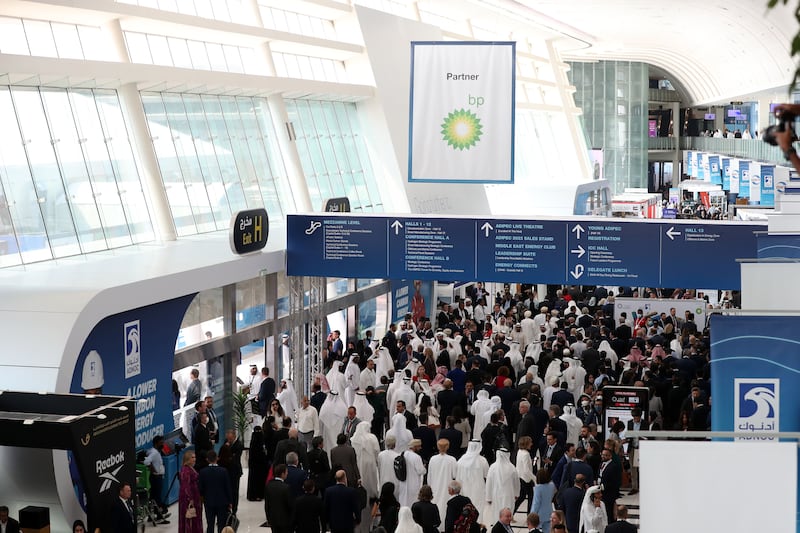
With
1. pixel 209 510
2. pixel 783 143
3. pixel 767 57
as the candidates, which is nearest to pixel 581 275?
pixel 209 510

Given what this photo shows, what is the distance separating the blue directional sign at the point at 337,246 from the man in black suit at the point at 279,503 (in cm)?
620

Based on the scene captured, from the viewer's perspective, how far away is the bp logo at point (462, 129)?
52.2 ft

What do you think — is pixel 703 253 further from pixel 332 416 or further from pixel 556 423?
pixel 332 416

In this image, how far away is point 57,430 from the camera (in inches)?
382

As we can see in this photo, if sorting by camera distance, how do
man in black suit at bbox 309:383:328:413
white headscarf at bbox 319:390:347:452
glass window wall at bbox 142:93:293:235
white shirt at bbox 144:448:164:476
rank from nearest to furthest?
white shirt at bbox 144:448:164:476 < white headscarf at bbox 319:390:347:452 < man in black suit at bbox 309:383:328:413 < glass window wall at bbox 142:93:293:235

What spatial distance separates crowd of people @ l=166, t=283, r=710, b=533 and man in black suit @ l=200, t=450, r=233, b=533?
8cm

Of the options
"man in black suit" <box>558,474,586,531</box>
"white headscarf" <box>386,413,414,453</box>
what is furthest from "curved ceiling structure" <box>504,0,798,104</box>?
"man in black suit" <box>558,474,586,531</box>

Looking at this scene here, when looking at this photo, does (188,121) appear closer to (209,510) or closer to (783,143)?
(209,510)

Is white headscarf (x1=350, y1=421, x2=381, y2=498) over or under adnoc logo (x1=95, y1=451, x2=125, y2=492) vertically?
under

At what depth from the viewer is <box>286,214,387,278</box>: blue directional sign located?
53.7ft

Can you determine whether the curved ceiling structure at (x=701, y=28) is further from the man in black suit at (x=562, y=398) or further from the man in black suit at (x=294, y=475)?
the man in black suit at (x=294, y=475)

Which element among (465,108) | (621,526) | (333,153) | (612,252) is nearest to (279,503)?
(621,526)

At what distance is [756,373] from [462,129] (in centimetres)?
939

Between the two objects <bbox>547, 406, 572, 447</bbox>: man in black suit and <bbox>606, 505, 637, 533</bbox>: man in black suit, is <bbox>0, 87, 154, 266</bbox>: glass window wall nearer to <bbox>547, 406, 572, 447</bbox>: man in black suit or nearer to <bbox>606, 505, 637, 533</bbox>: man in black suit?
<bbox>547, 406, 572, 447</bbox>: man in black suit
